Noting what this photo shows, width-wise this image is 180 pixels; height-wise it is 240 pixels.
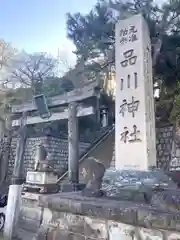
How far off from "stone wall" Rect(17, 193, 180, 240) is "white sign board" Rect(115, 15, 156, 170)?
5.43 feet

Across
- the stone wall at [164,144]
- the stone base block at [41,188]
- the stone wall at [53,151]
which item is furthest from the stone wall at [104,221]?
the stone wall at [53,151]

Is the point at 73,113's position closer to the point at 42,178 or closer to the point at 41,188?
the point at 42,178

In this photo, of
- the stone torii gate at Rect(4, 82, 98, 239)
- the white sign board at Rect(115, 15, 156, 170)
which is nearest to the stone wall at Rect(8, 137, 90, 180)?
the stone torii gate at Rect(4, 82, 98, 239)

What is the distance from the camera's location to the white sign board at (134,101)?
4402 mm

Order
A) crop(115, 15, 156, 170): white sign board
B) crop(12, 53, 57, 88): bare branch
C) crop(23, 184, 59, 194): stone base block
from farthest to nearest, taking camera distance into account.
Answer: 1. crop(12, 53, 57, 88): bare branch
2. crop(23, 184, 59, 194): stone base block
3. crop(115, 15, 156, 170): white sign board

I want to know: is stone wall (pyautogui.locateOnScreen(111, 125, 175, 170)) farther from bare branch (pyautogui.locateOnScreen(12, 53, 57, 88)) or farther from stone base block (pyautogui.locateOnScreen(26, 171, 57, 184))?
bare branch (pyautogui.locateOnScreen(12, 53, 57, 88))

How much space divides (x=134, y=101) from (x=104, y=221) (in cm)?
256

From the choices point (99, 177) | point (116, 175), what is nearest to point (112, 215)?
point (99, 177)

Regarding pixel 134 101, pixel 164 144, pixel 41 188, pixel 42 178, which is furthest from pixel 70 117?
pixel 164 144

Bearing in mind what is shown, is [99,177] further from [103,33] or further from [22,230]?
[103,33]

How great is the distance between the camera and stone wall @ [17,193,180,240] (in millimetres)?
2186

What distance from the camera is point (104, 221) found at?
2.60m

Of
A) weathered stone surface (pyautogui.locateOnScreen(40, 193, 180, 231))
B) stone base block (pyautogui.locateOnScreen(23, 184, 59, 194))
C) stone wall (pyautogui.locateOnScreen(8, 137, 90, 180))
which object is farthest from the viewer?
stone wall (pyautogui.locateOnScreen(8, 137, 90, 180))

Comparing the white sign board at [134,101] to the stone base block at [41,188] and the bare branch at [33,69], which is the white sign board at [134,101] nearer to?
the stone base block at [41,188]
